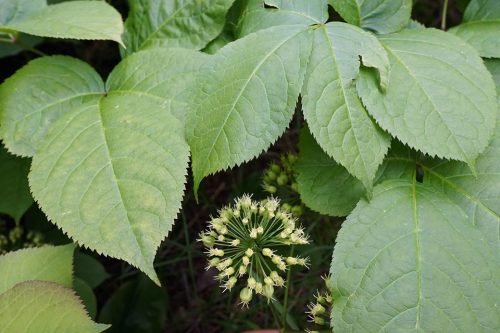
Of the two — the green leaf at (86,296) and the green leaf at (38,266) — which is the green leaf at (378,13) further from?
the green leaf at (86,296)

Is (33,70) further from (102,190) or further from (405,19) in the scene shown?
A: (405,19)

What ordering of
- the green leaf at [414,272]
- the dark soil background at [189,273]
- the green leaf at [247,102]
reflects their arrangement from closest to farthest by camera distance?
the green leaf at [414,272] → the green leaf at [247,102] → the dark soil background at [189,273]

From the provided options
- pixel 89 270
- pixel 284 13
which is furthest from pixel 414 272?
pixel 89 270

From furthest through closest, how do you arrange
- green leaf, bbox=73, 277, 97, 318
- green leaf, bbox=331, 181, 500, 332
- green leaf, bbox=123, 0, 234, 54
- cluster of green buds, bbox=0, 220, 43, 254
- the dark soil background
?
the dark soil background < cluster of green buds, bbox=0, 220, 43, 254 < green leaf, bbox=73, 277, 97, 318 < green leaf, bbox=123, 0, 234, 54 < green leaf, bbox=331, 181, 500, 332

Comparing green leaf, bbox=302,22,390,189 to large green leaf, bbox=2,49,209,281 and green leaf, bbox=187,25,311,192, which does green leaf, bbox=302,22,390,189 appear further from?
large green leaf, bbox=2,49,209,281

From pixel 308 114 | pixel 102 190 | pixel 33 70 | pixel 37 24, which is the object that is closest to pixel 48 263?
pixel 102 190

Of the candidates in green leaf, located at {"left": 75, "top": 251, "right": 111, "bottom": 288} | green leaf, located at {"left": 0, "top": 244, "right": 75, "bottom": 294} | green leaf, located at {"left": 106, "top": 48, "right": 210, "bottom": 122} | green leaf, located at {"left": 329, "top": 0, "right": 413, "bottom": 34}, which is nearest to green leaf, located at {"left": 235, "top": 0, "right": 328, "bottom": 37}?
green leaf, located at {"left": 329, "top": 0, "right": 413, "bottom": 34}

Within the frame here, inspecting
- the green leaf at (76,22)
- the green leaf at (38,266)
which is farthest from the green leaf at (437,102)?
the green leaf at (38,266)
